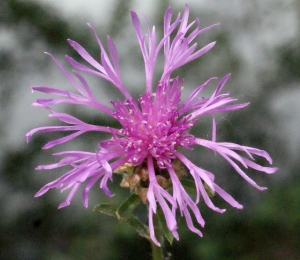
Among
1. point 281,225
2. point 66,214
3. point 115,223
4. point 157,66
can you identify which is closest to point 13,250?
point 66,214

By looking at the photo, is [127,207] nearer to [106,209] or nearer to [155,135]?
[106,209]

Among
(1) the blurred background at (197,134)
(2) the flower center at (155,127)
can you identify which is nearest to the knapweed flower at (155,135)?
(2) the flower center at (155,127)

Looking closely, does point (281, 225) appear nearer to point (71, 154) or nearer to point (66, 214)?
point (66, 214)

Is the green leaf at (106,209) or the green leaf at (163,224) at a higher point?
the green leaf at (106,209)

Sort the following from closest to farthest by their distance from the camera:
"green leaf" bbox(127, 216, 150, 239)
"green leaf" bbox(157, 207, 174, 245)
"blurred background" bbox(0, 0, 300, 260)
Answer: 1. "green leaf" bbox(157, 207, 174, 245)
2. "green leaf" bbox(127, 216, 150, 239)
3. "blurred background" bbox(0, 0, 300, 260)

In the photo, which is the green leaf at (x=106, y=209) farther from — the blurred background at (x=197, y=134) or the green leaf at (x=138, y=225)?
the blurred background at (x=197, y=134)

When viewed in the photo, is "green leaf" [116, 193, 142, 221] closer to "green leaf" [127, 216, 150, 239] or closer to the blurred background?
"green leaf" [127, 216, 150, 239]

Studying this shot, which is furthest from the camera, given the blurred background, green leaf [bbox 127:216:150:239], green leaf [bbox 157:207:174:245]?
the blurred background

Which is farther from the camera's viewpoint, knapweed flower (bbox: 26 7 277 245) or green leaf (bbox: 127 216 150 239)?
green leaf (bbox: 127 216 150 239)

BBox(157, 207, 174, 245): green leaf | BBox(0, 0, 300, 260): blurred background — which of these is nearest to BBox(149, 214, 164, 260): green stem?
BBox(157, 207, 174, 245): green leaf
